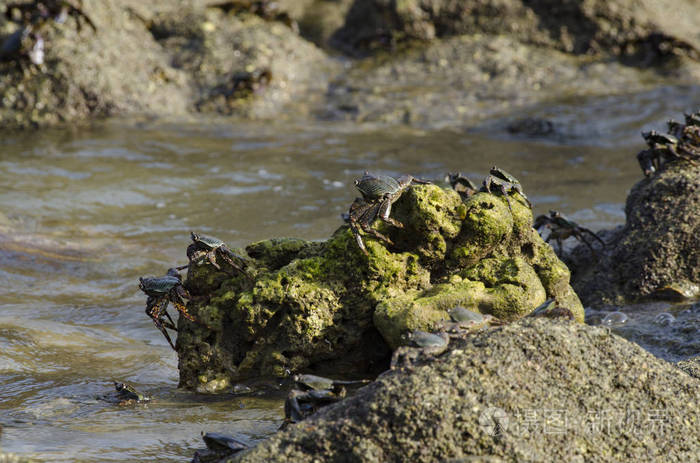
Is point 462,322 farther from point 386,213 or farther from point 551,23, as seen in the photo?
point 551,23

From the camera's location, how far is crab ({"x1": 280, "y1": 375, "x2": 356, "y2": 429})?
3.24m

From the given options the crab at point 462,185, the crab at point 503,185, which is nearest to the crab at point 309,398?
the crab at point 503,185

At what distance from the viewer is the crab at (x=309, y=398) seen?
3.24 metres

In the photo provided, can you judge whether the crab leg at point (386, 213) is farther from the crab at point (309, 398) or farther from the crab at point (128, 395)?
the crab at point (128, 395)

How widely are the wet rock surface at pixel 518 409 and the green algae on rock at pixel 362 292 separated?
2.71 feet

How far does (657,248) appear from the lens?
565 centimetres

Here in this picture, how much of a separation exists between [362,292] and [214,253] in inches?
34.8

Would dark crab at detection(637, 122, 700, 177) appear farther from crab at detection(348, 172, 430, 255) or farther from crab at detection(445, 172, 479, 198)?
crab at detection(348, 172, 430, 255)

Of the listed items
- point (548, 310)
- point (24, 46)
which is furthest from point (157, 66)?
point (548, 310)

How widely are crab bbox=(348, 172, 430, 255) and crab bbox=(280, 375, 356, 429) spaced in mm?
921

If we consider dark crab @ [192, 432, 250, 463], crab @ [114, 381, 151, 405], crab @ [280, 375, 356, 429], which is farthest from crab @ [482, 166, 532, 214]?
crab @ [114, 381, 151, 405]

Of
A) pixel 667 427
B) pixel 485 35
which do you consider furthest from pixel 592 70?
pixel 667 427

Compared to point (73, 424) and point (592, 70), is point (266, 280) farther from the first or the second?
point (592, 70)

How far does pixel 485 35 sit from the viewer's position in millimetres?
14688
